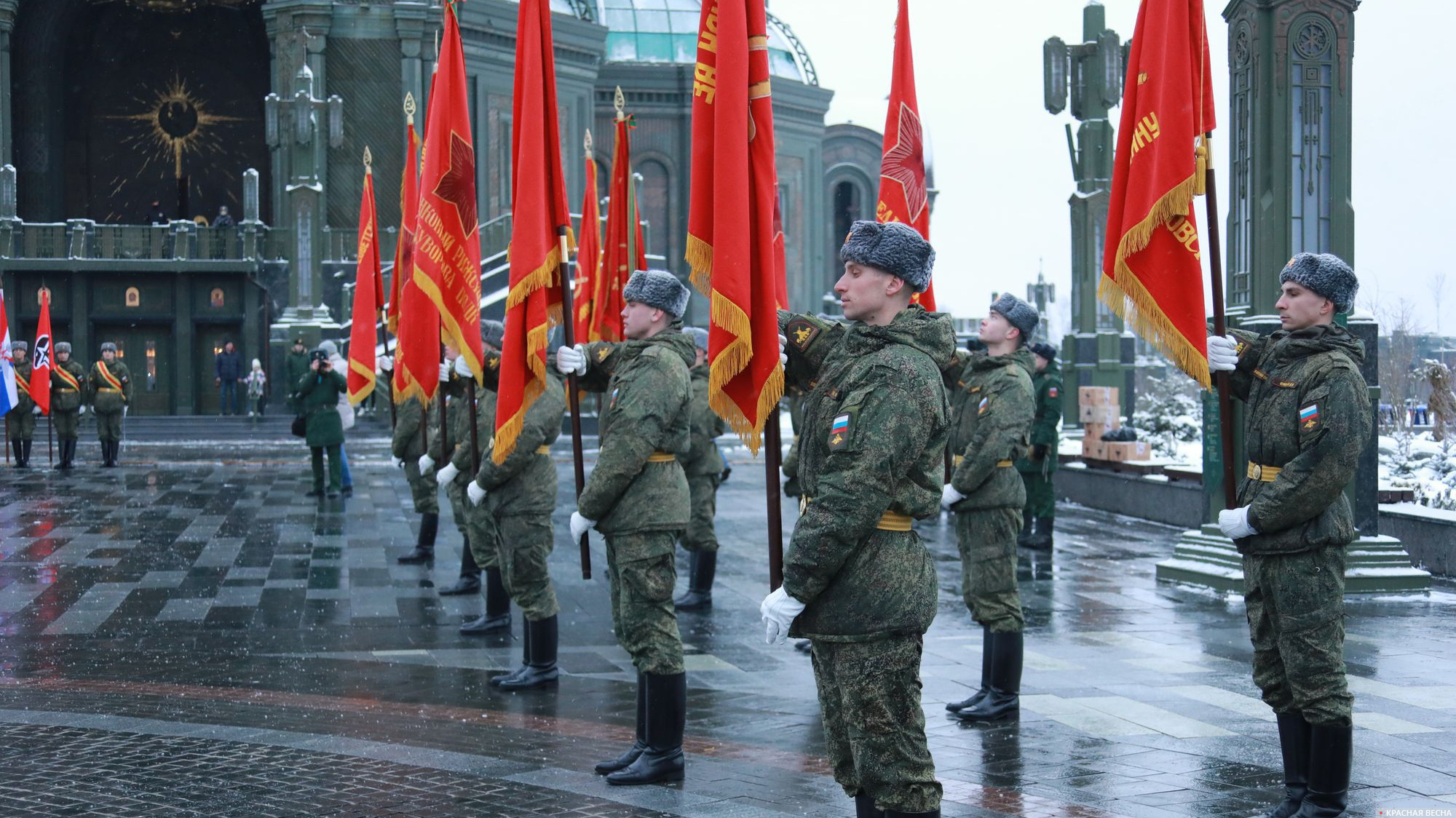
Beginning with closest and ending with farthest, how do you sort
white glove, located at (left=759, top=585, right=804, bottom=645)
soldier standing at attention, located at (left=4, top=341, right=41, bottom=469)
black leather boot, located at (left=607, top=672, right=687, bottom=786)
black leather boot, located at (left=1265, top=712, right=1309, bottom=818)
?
white glove, located at (left=759, top=585, right=804, bottom=645) → black leather boot, located at (left=1265, top=712, right=1309, bottom=818) → black leather boot, located at (left=607, top=672, right=687, bottom=786) → soldier standing at attention, located at (left=4, top=341, right=41, bottom=469)

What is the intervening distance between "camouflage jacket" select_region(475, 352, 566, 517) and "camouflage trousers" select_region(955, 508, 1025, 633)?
2205 mm

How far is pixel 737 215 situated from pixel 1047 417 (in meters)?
9.50

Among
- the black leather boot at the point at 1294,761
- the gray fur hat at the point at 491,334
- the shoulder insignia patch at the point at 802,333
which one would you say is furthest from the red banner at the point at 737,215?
the gray fur hat at the point at 491,334

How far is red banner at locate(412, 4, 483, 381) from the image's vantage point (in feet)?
28.9

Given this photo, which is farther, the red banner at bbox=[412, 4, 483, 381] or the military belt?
the red banner at bbox=[412, 4, 483, 381]

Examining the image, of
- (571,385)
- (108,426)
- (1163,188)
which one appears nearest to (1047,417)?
(1163,188)

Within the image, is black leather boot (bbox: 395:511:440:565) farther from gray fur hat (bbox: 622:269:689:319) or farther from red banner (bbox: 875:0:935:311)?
gray fur hat (bbox: 622:269:689:319)

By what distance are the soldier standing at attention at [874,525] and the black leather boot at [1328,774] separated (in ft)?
5.87

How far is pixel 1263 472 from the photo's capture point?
222 inches

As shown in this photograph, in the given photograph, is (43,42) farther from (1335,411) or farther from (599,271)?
(1335,411)

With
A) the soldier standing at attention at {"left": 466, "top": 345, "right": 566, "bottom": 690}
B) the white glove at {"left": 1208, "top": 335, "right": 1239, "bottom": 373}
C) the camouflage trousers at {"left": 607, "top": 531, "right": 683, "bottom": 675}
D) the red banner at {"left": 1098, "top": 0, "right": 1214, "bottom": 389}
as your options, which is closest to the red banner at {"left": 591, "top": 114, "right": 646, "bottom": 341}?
the soldier standing at attention at {"left": 466, "top": 345, "right": 566, "bottom": 690}

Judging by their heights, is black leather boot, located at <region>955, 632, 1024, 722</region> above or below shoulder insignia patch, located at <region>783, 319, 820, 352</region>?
below

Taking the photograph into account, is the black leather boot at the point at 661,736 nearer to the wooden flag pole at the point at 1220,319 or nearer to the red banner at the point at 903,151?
the wooden flag pole at the point at 1220,319

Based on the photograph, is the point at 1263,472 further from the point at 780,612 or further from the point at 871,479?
the point at 780,612
